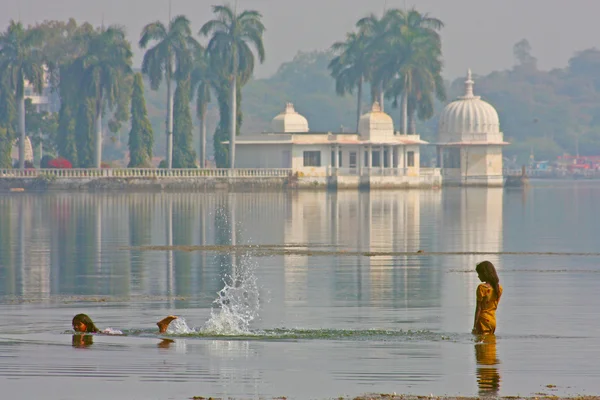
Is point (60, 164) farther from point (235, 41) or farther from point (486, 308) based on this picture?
point (486, 308)

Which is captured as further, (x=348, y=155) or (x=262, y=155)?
(x=262, y=155)

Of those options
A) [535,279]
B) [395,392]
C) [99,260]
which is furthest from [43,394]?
[99,260]

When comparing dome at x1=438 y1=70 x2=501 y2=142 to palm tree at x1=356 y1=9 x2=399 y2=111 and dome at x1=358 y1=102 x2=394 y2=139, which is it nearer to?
palm tree at x1=356 y1=9 x2=399 y2=111

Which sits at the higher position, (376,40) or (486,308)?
(376,40)

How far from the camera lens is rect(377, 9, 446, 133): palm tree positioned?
387 ft

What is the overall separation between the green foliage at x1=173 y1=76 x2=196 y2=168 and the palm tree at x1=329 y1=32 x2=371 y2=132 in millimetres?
17638

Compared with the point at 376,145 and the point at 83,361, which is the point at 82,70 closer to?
the point at 376,145

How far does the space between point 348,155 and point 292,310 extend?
83295 millimetres

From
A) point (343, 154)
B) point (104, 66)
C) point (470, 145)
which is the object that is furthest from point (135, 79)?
point (470, 145)

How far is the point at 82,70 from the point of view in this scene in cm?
10694

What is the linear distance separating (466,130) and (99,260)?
3516 inches

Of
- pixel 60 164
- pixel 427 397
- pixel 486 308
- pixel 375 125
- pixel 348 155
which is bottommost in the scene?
pixel 427 397

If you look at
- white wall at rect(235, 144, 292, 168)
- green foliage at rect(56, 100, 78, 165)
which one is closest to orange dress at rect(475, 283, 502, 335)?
white wall at rect(235, 144, 292, 168)

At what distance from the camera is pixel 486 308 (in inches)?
785
